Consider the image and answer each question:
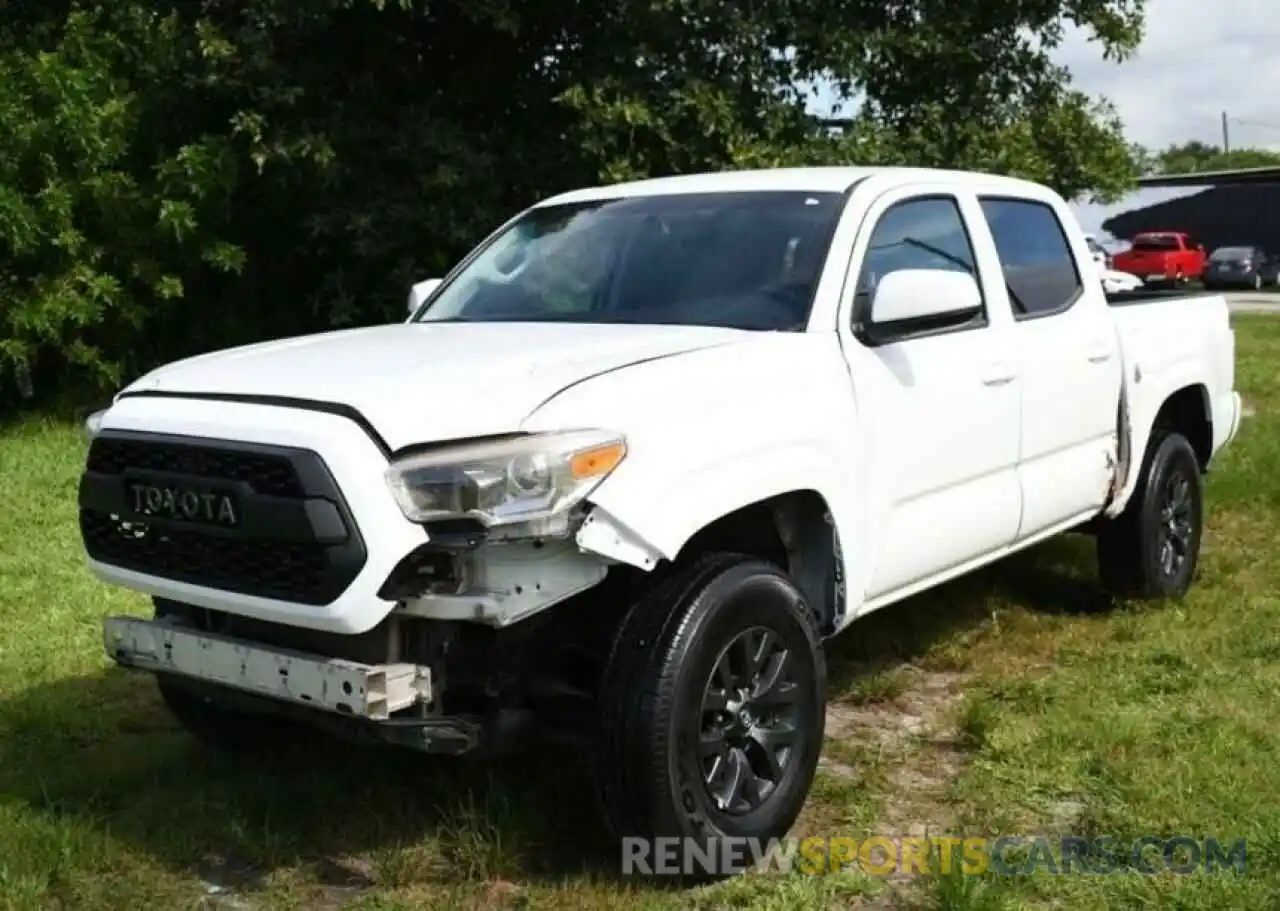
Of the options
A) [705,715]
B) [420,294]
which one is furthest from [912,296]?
[420,294]

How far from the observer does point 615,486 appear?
3.29 m

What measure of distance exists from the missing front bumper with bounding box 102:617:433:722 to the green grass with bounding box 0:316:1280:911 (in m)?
0.58

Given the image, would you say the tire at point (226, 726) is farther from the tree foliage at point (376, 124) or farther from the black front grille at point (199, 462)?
the tree foliage at point (376, 124)

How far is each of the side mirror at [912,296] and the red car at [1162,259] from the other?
33466mm

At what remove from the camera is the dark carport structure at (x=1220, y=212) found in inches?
1644

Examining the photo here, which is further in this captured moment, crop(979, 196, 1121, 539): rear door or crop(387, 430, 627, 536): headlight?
crop(979, 196, 1121, 539): rear door

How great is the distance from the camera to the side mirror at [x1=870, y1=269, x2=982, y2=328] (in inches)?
165

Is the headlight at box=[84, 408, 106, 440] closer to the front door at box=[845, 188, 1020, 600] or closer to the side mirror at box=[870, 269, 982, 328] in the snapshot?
the front door at box=[845, 188, 1020, 600]

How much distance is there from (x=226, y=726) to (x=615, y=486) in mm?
1947

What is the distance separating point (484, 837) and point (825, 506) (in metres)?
1.30

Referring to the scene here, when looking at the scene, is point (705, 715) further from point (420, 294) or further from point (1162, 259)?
point (1162, 259)

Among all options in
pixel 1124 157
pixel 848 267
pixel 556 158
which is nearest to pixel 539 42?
pixel 556 158

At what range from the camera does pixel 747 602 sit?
3.66 metres

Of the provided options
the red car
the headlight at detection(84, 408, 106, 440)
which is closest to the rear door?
the headlight at detection(84, 408, 106, 440)
